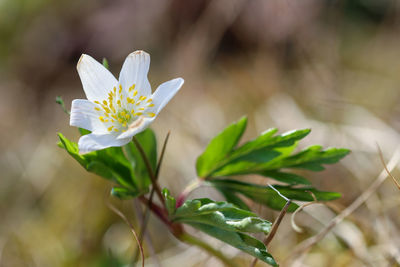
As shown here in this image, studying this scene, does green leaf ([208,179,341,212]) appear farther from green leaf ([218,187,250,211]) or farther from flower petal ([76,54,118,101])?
flower petal ([76,54,118,101])

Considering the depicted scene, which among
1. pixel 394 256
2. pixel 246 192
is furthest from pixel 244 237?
pixel 394 256

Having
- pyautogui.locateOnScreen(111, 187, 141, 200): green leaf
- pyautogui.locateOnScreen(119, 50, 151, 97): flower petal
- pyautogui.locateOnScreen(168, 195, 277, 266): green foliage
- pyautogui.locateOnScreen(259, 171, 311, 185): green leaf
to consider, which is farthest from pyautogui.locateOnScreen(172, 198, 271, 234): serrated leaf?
pyautogui.locateOnScreen(119, 50, 151, 97): flower petal

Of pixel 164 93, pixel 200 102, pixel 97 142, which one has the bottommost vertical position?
pixel 200 102

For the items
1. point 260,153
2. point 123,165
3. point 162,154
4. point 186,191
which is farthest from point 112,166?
point 260,153

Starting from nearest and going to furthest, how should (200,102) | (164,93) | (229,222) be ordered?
(229,222) → (164,93) → (200,102)

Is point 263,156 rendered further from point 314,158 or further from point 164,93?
point 164,93

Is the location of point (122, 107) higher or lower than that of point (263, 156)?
higher

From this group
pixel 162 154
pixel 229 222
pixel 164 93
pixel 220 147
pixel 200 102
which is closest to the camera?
pixel 229 222
